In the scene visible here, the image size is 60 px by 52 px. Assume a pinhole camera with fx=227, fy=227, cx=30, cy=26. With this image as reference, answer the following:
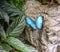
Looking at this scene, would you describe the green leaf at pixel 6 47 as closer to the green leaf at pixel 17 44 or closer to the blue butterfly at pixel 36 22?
the green leaf at pixel 17 44

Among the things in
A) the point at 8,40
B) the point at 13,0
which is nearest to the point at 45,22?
the point at 8,40

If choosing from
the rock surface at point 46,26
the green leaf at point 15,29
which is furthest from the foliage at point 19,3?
the green leaf at point 15,29

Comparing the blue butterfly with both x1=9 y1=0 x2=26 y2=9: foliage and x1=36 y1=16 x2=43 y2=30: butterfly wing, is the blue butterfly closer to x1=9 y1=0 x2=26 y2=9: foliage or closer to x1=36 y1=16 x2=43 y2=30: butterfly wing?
x1=36 y1=16 x2=43 y2=30: butterfly wing

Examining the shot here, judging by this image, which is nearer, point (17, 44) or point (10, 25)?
point (17, 44)

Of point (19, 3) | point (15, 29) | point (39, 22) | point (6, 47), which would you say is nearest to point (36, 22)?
point (39, 22)

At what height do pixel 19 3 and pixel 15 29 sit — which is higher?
pixel 19 3

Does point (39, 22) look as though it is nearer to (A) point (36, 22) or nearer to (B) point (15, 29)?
(A) point (36, 22)
